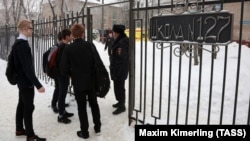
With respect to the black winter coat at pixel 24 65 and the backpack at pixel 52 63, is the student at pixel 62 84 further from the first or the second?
A: the black winter coat at pixel 24 65

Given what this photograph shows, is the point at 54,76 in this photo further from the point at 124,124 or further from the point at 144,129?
the point at 144,129

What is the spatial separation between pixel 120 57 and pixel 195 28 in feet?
7.43

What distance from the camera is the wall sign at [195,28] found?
3.39 meters

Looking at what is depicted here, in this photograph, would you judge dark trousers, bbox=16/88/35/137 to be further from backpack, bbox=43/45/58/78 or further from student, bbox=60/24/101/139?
backpack, bbox=43/45/58/78

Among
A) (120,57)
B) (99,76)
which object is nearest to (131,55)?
(99,76)

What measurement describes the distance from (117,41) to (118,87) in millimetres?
982

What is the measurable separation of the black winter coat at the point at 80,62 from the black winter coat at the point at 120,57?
1.20 metres

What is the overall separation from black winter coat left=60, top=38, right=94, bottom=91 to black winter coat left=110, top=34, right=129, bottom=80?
1.20 m

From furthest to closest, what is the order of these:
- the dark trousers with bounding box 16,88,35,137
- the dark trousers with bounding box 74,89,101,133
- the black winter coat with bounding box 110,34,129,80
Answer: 1. the black winter coat with bounding box 110,34,129,80
2. the dark trousers with bounding box 74,89,101,133
3. the dark trousers with bounding box 16,88,35,137

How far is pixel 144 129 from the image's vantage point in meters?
3.72

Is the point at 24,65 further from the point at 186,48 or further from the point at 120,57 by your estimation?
the point at 186,48

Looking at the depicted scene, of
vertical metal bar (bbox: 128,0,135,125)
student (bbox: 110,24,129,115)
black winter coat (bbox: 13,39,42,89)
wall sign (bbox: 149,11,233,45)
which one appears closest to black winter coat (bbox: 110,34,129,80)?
student (bbox: 110,24,129,115)

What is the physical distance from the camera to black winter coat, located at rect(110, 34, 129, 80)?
5.59 meters

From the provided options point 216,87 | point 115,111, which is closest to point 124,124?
point 115,111
